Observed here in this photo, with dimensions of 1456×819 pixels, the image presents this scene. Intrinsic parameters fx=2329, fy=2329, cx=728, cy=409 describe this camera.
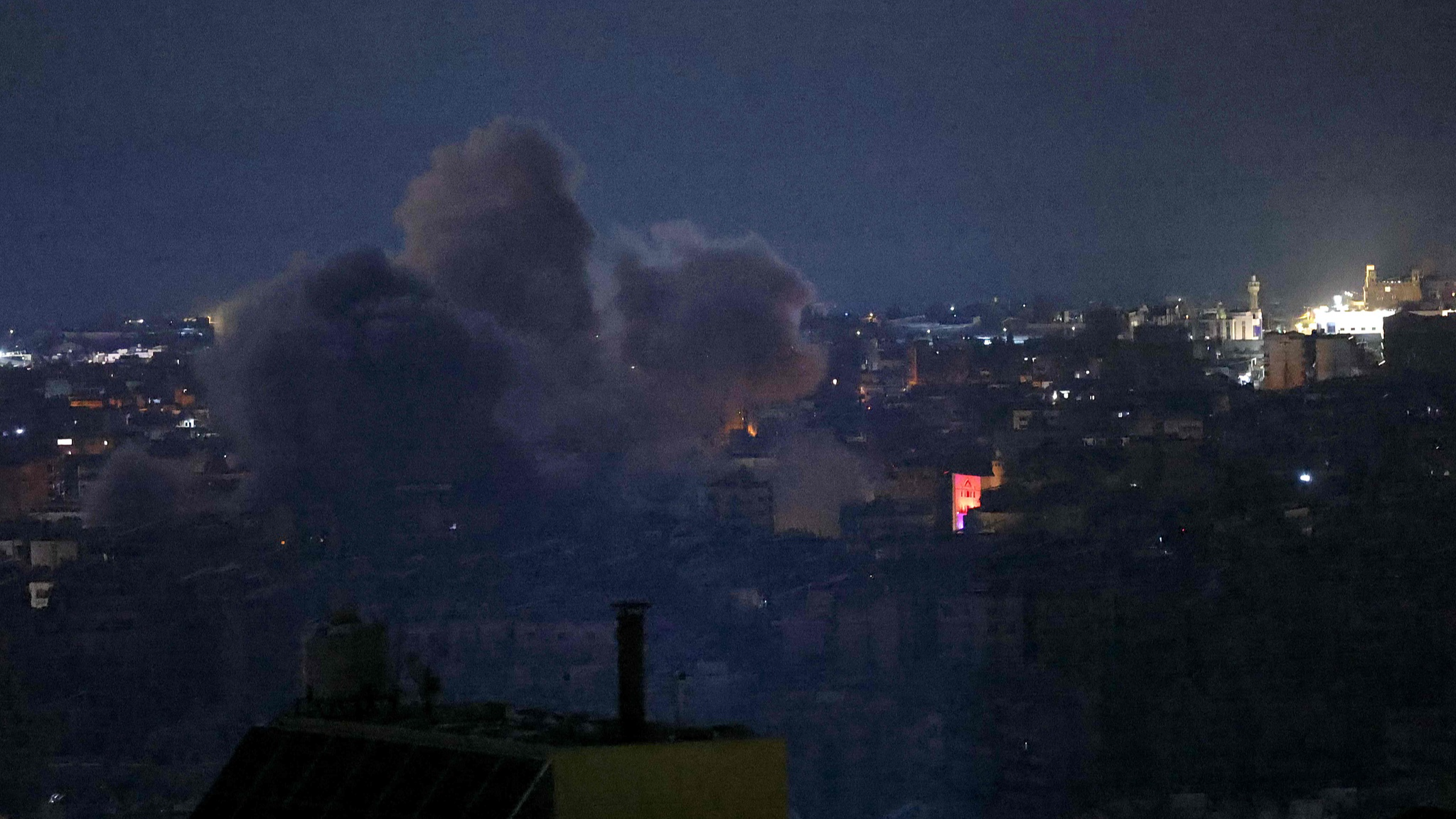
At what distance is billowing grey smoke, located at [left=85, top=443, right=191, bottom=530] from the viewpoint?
37.4 metres

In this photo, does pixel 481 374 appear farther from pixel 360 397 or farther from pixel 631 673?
pixel 631 673

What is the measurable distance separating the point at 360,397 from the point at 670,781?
1361 inches

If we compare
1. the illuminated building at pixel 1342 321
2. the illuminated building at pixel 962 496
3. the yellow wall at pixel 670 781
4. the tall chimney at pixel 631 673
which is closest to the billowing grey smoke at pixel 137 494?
the illuminated building at pixel 962 496

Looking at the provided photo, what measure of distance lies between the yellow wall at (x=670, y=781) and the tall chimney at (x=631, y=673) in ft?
0.82

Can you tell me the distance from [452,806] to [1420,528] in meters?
29.6

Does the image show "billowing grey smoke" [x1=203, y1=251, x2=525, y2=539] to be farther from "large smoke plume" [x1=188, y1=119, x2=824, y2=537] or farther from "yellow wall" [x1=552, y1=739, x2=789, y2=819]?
"yellow wall" [x1=552, y1=739, x2=789, y2=819]

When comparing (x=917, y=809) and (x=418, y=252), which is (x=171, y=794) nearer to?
(x=917, y=809)

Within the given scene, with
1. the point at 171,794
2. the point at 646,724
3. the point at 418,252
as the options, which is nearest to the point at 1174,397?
the point at 418,252

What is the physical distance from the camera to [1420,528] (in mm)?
33562

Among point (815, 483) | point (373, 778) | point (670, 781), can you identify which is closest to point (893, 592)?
point (815, 483)

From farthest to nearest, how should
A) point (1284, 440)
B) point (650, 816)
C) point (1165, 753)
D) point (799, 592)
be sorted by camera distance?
point (1284, 440) < point (799, 592) < point (1165, 753) < point (650, 816)

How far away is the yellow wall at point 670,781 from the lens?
593 cm

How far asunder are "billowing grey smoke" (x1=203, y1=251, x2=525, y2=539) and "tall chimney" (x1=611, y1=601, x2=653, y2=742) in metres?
31.6

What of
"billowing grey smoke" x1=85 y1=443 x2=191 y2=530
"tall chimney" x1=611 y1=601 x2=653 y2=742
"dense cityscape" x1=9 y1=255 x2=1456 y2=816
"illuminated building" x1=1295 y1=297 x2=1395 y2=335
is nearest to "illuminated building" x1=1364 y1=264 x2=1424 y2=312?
"illuminated building" x1=1295 y1=297 x2=1395 y2=335
